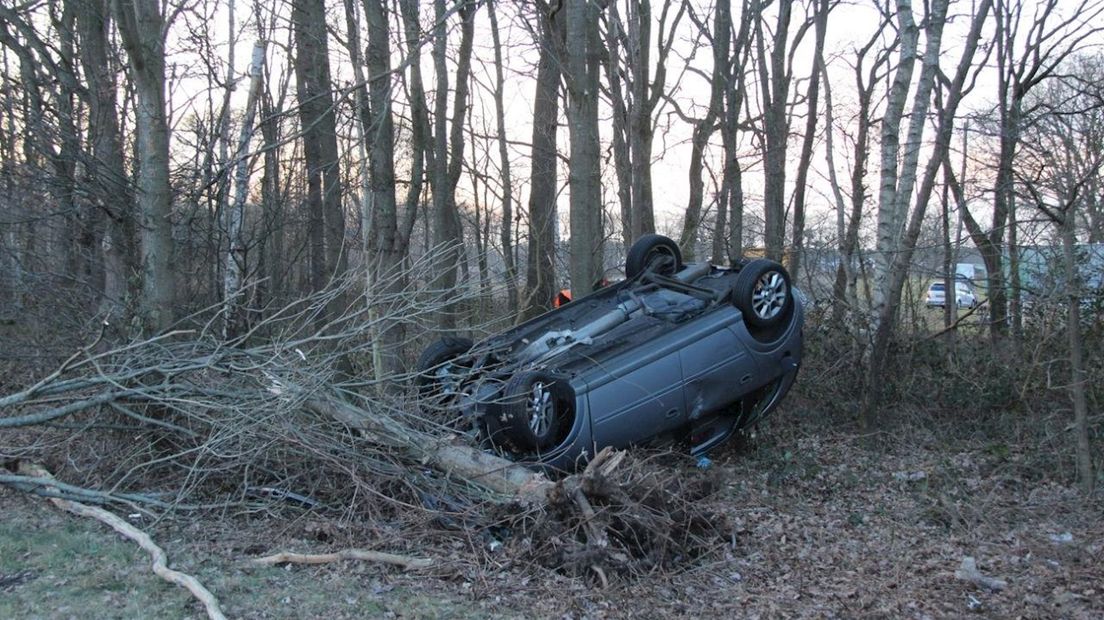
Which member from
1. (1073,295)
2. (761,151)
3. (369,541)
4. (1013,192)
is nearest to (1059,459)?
(1073,295)

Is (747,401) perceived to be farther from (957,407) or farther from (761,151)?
(761,151)

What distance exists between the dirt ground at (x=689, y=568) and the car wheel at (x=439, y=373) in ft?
4.70

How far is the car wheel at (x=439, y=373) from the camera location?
759 centimetres

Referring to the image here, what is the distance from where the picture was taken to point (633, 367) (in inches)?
308

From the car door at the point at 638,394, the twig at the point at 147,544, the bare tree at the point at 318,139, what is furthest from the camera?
the bare tree at the point at 318,139

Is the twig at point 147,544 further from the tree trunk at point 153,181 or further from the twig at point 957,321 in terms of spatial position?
the twig at point 957,321

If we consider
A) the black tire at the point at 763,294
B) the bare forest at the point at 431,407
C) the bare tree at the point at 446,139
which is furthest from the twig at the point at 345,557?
the bare tree at the point at 446,139

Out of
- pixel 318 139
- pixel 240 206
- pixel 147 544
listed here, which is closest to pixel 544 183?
pixel 318 139

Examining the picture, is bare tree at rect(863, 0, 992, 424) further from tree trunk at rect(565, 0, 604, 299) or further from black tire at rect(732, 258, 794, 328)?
tree trunk at rect(565, 0, 604, 299)

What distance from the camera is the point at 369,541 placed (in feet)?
20.4

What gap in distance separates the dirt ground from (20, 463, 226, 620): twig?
0.22ft

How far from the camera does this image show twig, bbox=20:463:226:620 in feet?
16.1

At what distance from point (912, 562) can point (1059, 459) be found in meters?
2.99

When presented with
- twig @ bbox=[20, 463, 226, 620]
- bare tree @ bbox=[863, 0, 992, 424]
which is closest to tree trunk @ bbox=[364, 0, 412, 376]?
twig @ bbox=[20, 463, 226, 620]
